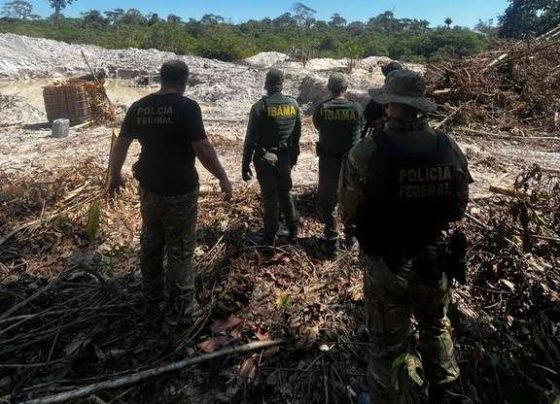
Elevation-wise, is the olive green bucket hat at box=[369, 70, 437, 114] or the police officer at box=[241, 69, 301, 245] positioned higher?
the olive green bucket hat at box=[369, 70, 437, 114]

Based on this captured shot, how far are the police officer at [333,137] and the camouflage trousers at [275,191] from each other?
0.32 m

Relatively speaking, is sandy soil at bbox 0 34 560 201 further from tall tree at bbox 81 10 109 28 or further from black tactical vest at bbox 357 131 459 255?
tall tree at bbox 81 10 109 28

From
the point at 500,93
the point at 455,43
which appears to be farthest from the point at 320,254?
the point at 455,43

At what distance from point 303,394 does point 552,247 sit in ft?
6.98

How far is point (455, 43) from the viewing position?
27125mm

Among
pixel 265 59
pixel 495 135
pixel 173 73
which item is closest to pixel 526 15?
pixel 265 59

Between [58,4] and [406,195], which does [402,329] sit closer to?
[406,195]

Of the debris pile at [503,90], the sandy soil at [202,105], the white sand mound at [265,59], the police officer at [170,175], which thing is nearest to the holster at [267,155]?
the police officer at [170,175]

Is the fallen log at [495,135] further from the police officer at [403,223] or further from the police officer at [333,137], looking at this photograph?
the police officer at [403,223]

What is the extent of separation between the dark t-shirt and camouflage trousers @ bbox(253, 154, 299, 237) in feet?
3.60

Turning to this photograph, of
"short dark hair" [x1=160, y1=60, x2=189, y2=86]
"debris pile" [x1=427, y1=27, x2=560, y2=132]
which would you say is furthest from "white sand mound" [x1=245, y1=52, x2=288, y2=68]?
"short dark hair" [x1=160, y1=60, x2=189, y2=86]

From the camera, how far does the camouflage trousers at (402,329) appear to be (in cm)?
230

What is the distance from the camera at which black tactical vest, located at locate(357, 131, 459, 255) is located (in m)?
2.15

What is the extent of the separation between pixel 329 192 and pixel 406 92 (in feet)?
7.29
